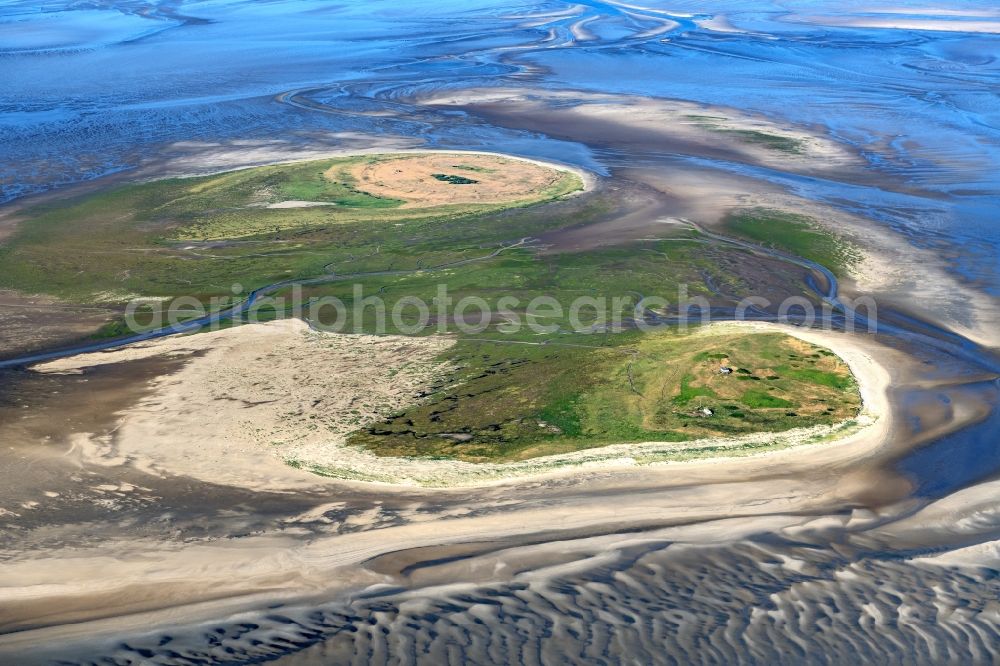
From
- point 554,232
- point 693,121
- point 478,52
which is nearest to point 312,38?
point 478,52

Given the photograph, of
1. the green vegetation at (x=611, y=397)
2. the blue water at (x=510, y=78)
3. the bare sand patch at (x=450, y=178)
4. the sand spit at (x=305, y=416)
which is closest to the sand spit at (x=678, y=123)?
the blue water at (x=510, y=78)

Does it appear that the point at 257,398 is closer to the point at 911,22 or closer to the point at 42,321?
the point at 42,321

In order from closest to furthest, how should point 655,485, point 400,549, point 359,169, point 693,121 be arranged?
point 400,549 → point 655,485 → point 359,169 → point 693,121

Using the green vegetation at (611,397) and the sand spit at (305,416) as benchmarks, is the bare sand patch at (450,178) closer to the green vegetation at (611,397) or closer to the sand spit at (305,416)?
the sand spit at (305,416)

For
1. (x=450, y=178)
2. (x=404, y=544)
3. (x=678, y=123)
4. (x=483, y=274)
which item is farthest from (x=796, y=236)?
(x=404, y=544)

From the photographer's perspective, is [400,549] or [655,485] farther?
[655,485]

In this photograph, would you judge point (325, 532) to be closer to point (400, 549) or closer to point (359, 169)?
point (400, 549)

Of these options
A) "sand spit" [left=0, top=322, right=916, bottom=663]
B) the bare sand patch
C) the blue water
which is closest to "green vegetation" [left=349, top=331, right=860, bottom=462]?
"sand spit" [left=0, top=322, right=916, bottom=663]

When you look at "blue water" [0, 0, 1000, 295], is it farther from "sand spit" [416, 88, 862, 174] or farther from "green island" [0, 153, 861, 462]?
"green island" [0, 153, 861, 462]
